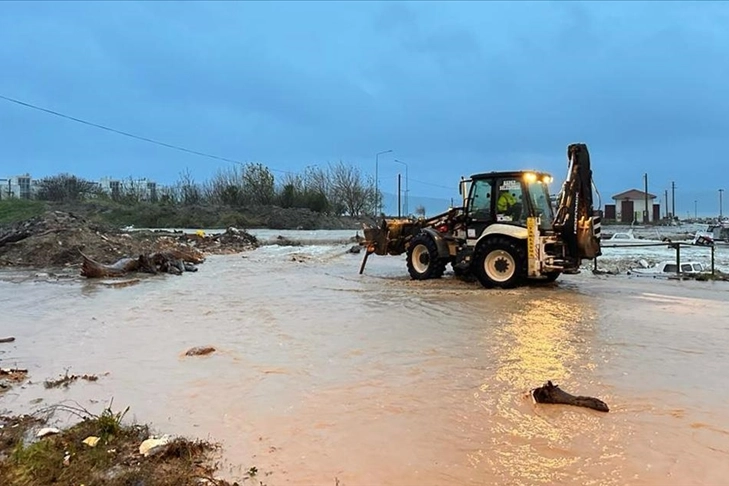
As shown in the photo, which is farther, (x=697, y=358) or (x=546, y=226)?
(x=546, y=226)

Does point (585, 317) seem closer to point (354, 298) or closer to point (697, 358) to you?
point (697, 358)

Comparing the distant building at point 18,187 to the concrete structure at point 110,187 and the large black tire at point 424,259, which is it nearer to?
the concrete structure at point 110,187

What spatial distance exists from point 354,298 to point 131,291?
533 cm

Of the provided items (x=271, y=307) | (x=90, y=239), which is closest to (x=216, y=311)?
(x=271, y=307)

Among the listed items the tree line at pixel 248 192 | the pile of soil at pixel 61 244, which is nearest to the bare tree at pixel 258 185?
the tree line at pixel 248 192

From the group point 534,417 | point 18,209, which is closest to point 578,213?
point 534,417

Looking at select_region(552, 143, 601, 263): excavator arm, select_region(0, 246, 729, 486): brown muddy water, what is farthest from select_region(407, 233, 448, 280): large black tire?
select_region(552, 143, 601, 263): excavator arm

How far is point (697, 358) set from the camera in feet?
22.6

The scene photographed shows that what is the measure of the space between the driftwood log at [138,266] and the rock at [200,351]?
10330mm

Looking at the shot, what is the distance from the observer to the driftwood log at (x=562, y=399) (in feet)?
16.7

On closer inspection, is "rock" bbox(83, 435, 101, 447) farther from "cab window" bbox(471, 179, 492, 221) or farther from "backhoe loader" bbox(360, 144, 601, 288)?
"cab window" bbox(471, 179, 492, 221)

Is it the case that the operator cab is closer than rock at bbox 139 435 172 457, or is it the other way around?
rock at bbox 139 435 172 457

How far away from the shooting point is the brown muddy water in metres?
4.15

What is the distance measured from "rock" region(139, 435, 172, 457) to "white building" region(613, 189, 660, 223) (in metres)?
94.6
